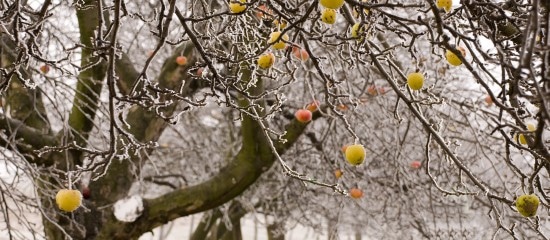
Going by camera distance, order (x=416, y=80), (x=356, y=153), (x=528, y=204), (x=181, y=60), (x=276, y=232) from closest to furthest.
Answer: (x=528, y=204)
(x=416, y=80)
(x=356, y=153)
(x=181, y=60)
(x=276, y=232)

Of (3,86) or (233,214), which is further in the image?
(233,214)

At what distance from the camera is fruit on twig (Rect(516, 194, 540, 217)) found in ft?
4.81

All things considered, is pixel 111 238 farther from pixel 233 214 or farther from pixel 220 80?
pixel 233 214

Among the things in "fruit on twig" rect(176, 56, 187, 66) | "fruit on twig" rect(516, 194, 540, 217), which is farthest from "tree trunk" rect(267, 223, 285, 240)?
"fruit on twig" rect(516, 194, 540, 217)

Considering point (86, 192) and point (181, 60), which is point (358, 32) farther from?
point (86, 192)

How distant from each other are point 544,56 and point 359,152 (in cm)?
91

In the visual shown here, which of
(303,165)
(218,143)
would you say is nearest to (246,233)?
(218,143)

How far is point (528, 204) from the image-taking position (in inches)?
57.8

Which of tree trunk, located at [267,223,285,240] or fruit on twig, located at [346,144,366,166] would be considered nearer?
fruit on twig, located at [346,144,366,166]

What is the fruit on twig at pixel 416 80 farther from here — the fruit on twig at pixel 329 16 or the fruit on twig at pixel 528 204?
the fruit on twig at pixel 528 204

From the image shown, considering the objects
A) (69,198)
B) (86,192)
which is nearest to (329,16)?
(69,198)

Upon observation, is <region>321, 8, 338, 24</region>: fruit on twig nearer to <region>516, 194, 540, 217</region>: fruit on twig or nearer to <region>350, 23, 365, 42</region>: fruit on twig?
<region>350, 23, 365, 42</region>: fruit on twig

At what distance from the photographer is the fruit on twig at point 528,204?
1466 mm

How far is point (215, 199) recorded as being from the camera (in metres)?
4.81
